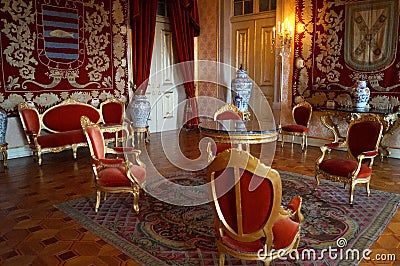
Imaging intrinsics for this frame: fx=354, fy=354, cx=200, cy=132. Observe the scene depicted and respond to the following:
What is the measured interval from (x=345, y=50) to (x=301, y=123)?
138cm

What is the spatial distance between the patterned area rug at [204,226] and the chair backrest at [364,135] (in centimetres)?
48

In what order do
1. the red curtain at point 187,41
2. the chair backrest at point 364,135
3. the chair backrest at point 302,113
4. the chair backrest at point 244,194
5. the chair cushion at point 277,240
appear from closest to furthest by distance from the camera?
1. the chair backrest at point 244,194
2. the chair cushion at point 277,240
3. the chair backrest at point 364,135
4. the chair backrest at point 302,113
5. the red curtain at point 187,41

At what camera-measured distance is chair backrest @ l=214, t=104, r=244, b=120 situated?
15.0ft

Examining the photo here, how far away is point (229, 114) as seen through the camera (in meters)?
4.62

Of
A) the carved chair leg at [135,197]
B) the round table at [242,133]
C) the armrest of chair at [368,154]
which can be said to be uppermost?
the round table at [242,133]

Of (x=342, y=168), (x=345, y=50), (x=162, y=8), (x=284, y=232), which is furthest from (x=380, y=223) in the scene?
(x=162, y=8)

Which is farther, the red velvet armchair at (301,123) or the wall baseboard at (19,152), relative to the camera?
the red velvet armchair at (301,123)

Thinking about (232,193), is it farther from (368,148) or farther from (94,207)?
(368,148)

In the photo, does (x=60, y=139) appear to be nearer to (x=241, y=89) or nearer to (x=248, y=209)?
(x=241, y=89)

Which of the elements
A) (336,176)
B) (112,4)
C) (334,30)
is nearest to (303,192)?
(336,176)

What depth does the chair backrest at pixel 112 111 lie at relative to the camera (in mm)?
6418

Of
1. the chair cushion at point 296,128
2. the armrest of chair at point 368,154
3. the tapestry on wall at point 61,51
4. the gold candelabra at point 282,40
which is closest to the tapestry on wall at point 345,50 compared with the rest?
the gold candelabra at point 282,40

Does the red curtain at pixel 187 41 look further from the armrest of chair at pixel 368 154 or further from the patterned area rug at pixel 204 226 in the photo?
the armrest of chair at pixel 368 154

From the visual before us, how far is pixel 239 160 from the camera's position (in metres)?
1.77
